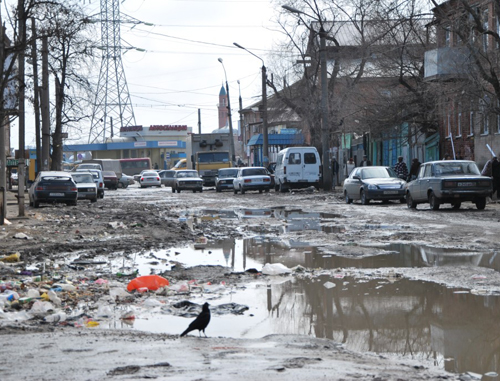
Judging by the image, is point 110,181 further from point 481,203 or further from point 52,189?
point 481,203

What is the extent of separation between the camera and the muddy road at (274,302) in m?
5.48

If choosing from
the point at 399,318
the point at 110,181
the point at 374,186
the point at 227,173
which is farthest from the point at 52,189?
the point at 110,181

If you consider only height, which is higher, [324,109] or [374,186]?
[324,109]

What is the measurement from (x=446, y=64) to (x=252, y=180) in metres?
15.7

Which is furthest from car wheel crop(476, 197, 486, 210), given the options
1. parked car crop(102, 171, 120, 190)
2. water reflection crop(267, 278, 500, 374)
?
parked car crop(102, 171, 120, 190)

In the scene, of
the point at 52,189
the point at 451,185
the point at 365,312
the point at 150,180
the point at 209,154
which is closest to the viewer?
the point at 365,312

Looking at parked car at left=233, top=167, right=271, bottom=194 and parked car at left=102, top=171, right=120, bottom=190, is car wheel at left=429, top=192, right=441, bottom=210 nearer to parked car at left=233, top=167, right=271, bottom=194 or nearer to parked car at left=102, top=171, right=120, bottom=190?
parked car at left=233, top=167, right=271, bottom=194

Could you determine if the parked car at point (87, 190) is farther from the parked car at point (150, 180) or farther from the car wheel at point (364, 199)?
the parked car at point (150, 180)

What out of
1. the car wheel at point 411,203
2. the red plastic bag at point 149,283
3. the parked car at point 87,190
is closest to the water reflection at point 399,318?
the red plastic bag at point 149,283

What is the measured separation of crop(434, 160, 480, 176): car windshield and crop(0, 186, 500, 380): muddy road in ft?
24.5

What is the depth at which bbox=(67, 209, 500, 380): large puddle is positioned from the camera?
6.17 meters

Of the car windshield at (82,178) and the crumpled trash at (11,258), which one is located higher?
the car windshield at (82,178)

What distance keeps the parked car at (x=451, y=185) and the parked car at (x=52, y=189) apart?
48.4 ft

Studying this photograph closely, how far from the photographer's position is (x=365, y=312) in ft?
25.0
